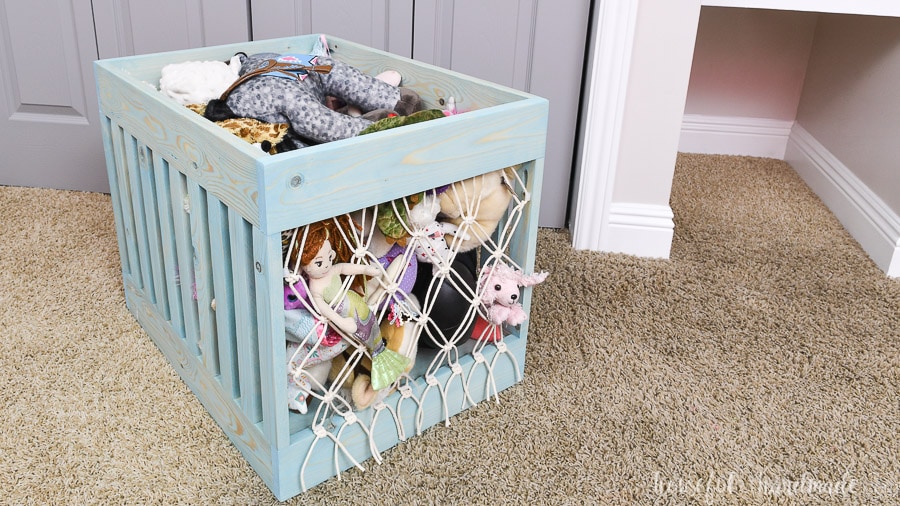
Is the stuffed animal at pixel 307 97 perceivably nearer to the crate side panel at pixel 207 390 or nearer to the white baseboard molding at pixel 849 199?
the crate side panel at pixel 207 390

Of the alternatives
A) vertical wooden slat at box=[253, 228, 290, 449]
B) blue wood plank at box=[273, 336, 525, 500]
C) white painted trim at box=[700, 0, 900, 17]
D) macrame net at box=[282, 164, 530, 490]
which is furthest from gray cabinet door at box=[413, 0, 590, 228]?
vertical wooden slat at box=[253, 228, 290, 449]

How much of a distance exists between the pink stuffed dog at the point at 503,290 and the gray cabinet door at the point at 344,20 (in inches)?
28.1

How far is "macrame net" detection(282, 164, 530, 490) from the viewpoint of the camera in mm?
876

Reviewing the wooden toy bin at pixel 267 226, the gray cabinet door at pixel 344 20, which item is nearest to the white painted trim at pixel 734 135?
the gray cabinet door at pixel 344 20

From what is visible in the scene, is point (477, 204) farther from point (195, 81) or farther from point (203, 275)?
point (195, 81)

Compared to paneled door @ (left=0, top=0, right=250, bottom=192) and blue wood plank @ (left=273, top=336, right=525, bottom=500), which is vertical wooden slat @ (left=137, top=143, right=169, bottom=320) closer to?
blue wood plank @ (left=273, top=336, right=525, bottom=500)

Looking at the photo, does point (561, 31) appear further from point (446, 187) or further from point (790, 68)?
point (790, 68)

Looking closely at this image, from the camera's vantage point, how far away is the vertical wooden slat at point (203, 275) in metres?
0.91

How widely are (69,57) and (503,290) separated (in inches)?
46.4

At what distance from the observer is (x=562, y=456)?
3.20ft

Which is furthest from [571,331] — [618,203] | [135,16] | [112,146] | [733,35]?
[733,35]

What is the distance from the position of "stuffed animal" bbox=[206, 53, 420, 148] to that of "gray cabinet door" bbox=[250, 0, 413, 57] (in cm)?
42

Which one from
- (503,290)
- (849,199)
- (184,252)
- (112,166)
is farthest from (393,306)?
(849,199)

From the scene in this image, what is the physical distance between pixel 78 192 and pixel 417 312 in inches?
44.0
